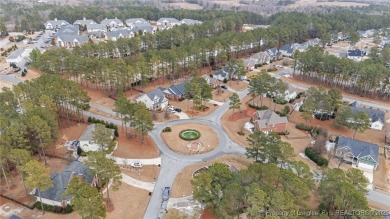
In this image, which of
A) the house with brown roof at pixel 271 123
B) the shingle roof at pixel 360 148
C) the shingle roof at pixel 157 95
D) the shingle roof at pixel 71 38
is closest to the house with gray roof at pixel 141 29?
the shingle roof at pixel 71 38

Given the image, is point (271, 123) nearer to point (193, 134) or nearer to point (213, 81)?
Result: point (193, 134)

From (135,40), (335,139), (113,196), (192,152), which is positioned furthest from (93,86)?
(335,139)

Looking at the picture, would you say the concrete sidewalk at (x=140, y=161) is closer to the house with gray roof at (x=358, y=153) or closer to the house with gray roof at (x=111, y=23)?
the house with gray roof at (x=358, y=153)

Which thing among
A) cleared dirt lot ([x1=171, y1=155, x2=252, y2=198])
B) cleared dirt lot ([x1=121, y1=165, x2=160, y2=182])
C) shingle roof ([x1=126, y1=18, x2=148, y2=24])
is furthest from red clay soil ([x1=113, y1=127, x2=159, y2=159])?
shingle roof ([x1=126, y1=18, x2=148, y2=24])

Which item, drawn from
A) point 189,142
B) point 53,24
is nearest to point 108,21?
point 53,24

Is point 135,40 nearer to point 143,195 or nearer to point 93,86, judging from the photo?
point 93,86

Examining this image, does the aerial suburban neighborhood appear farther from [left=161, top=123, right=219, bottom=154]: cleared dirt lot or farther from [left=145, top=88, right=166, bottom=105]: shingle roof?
[left=145, top=88, right=166, bottom=105]: shingle roof
